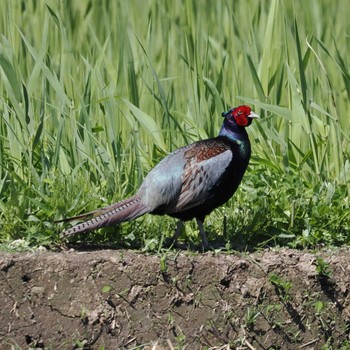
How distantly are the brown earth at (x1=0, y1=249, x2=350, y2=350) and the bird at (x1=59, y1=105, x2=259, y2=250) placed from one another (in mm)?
317

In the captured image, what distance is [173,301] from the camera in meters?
4.06

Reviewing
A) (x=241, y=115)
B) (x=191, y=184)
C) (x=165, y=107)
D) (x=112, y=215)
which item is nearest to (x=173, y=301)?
(x=112, y=215)

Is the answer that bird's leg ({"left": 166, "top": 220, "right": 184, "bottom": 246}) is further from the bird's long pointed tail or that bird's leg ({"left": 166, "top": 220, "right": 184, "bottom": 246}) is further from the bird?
the bird's long pointed tail

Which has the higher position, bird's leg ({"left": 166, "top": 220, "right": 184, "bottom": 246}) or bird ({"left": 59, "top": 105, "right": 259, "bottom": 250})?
bird ({"left": 59, "top": 105, "right": 259, "bottom": 250})

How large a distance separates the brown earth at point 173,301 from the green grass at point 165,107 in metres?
0.36

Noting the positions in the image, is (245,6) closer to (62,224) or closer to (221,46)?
(221,46)

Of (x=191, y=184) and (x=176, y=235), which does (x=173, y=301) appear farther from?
(x=191, y=184)

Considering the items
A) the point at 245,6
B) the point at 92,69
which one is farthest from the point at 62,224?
the point at 245,6

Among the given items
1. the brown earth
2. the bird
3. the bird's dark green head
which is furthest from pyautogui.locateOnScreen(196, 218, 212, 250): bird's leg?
the bird's dark green head

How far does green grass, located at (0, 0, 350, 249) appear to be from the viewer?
4660 mm

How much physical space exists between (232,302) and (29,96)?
5.24ft

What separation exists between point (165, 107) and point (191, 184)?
656 millimetres

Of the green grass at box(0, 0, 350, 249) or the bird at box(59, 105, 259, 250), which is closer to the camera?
the bird at box(59, 105, 259, 250)

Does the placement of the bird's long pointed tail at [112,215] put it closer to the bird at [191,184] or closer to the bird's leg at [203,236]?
the bird at [191,184]
